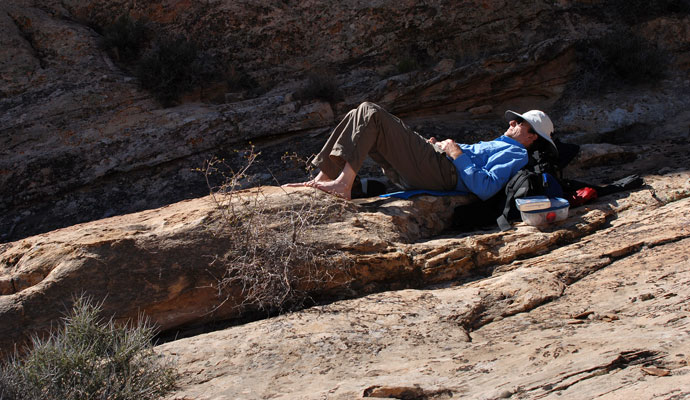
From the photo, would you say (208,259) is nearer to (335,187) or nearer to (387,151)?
(335,187)

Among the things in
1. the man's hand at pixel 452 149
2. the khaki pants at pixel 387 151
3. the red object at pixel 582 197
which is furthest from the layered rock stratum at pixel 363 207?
the man's hand at pixel 452 149

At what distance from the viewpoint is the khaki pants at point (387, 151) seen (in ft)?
14.2

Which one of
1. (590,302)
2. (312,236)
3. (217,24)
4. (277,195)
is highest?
(217,24)

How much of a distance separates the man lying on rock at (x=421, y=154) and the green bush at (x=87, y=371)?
1.88 metres

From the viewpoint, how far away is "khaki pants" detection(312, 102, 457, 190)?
4.33 m

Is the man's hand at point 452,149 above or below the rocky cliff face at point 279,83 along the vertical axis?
below

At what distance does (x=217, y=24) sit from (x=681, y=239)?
7144 mm

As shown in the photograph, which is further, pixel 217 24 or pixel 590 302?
pixel 217 24

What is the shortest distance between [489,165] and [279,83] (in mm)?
4584

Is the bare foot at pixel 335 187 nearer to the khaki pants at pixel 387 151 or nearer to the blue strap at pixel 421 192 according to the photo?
the khaki pants at pixel 387 151

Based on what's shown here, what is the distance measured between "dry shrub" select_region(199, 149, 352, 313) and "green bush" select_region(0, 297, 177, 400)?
2.50 ft

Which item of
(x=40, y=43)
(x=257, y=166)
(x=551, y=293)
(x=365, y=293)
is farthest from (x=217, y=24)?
(x=551, y=293)

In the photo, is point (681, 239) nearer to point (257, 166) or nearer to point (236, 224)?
point (236, 224)

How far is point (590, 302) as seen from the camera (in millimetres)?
3205
